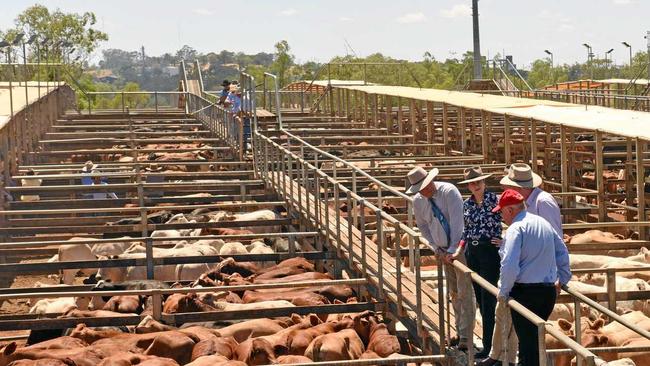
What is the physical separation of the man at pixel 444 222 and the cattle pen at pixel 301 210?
17 centimetres

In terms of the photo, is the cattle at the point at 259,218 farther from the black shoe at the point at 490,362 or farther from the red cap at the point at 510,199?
the red cap at the point at 510,199

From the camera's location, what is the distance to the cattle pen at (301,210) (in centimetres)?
A: 1462

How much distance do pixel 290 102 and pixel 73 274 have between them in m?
36.7

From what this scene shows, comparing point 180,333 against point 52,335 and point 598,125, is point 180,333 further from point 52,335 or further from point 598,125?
point 598,125

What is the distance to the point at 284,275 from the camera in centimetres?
1802

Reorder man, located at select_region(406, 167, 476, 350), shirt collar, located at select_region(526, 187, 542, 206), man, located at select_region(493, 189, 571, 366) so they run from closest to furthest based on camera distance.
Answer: man, located at select_region(493, 189, 571, 366)
shirt collar, located at select_region(526, 187, 542, 206)
man, located at select_region(406, 167, 476, 350)

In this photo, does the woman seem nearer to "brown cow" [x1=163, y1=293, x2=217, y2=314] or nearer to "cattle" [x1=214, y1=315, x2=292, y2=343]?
"cattle" [x1=214, y1=315, x2=292, y2=343]

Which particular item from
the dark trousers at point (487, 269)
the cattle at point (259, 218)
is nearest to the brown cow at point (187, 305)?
the dark trousers at point (487, 269)

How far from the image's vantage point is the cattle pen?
14617mm

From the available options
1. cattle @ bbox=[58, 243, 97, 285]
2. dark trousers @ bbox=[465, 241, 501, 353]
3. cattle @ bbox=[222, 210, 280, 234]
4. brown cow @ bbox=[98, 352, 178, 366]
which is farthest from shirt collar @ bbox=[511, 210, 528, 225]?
cattle @ bbox=[222, 210, 280, 234]

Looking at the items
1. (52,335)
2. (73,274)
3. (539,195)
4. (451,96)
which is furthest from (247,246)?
(451,96)

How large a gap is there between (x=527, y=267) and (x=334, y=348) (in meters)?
3.30

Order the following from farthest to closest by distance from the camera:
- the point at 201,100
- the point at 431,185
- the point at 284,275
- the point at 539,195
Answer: the point at 201,100 → the point at 284,275 → the point at 431,185 → the point at 539,195

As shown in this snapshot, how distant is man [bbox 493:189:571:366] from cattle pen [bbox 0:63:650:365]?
192 millimetres
